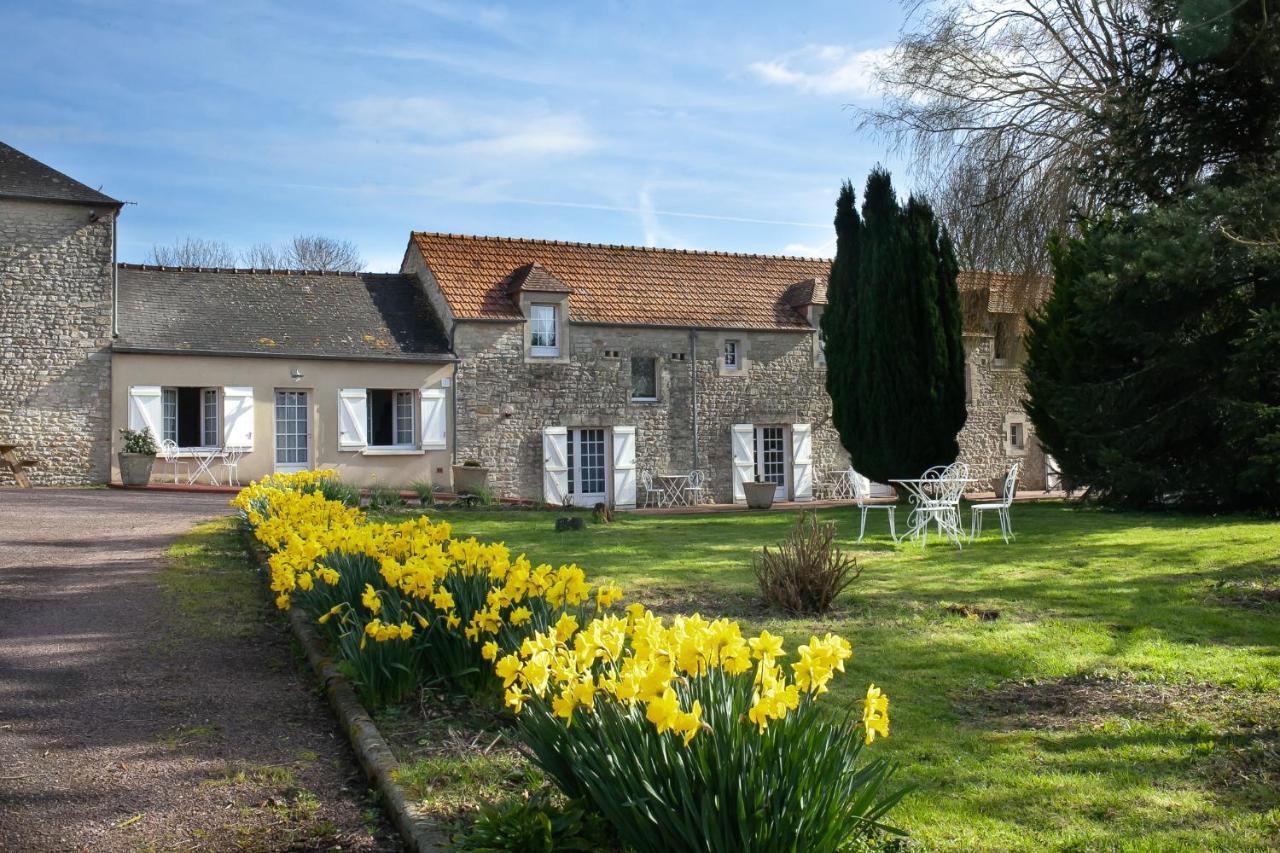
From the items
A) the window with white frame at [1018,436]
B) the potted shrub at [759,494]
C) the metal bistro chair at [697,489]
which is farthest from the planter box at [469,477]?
the window with white frame at [1018,436]

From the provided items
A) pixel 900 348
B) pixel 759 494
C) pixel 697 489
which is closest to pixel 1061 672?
pixel 900 348

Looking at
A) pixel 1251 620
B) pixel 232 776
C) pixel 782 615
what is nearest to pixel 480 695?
pixel 232 776

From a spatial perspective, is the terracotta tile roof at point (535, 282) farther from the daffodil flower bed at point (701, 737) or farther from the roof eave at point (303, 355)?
the daffodil flower bed at point (701, 737)

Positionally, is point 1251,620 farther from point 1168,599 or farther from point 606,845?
point 606,845

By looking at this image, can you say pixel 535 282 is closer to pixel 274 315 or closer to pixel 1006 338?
pixel 274 315

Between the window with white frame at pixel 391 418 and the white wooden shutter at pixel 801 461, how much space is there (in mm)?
8246

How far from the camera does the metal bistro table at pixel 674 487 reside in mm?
22031

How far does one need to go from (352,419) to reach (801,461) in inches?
379

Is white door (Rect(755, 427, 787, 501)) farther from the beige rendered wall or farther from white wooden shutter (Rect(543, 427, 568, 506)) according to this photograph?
the beige rendered wall

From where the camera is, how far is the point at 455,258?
2205cm

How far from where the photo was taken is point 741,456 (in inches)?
890

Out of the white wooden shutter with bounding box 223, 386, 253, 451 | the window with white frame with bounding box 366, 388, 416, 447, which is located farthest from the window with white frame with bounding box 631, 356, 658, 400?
the white wooden shutter with bounding box 223, 386, 253, 451

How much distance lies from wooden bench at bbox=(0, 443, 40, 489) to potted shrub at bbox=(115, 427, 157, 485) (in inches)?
60.0

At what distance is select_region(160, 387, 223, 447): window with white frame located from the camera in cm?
1945
